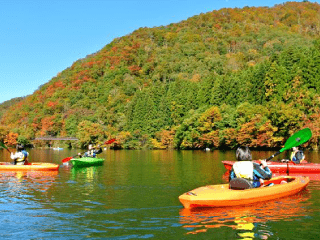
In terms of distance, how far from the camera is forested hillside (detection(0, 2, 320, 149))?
50.1 metres

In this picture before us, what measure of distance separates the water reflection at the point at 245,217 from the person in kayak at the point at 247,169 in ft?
2.52

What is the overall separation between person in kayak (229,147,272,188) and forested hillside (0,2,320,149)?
35.9m

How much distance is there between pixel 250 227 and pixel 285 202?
10.2 feet

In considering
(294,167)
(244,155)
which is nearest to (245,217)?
(244,155)

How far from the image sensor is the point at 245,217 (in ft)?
29.3

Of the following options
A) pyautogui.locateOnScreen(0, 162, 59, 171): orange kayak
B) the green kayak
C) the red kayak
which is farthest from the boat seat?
the green kayak

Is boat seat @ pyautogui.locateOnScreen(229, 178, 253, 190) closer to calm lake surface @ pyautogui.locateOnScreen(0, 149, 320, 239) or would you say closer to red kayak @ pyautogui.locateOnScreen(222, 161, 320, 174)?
calm lake surface @ pyautogui.locateOnScreen(0, 149, 320, 239)

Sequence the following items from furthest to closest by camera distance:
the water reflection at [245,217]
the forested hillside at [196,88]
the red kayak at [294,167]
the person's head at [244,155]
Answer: the forested hillside at [196,88] → the red kayak at [294,167] → the person's head at [244,155] → the water reflection at [245,217]

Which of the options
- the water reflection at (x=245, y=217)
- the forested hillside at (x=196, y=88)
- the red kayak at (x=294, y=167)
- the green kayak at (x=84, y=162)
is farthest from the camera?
the forested hillside at (x=196, y=88)

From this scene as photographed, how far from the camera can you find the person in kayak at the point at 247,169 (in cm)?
1005

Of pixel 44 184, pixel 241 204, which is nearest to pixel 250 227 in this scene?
pixel 241 204

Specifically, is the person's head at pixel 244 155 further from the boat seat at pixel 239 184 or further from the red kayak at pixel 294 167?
the red kayak at pixel 294 167

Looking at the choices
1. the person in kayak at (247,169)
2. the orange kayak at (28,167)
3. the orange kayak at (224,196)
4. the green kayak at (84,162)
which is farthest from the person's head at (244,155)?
the green kayak at (84,162)

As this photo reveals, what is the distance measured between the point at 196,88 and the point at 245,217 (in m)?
60.6
